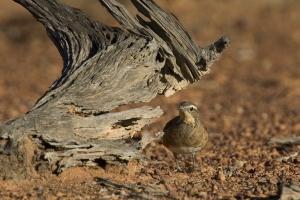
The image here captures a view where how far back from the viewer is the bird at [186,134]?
712 centimetres

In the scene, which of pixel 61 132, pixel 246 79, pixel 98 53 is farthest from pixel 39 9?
pixel 246 79

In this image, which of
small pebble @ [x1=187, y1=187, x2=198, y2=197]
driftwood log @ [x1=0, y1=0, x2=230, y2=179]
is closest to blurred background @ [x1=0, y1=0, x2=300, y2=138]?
driftwood log @ [x1=0, y1=0, x2=230, y2=179]

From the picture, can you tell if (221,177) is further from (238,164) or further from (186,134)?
(186,134)

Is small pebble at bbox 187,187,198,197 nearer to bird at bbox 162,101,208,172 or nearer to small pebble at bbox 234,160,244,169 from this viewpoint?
small pebble at bbox 234,160,244,169

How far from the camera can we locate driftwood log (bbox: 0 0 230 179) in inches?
210

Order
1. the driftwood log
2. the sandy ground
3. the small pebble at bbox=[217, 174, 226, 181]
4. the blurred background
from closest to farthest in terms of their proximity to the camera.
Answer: the driftwood log, the sandy ground, the small pebble at bbox=[217, 174, 226, 181], the blurred background

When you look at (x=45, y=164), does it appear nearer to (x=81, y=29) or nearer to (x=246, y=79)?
(x=81, y=29)

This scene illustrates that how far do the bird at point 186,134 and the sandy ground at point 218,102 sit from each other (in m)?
0.26

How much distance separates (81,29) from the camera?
21.6 ft

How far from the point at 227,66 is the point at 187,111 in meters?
8.36

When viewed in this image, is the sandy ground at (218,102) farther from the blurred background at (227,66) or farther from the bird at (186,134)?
the bird at (186,134)

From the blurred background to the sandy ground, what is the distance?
25 mm

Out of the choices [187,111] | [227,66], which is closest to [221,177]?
[187,111]

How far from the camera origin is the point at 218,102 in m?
12.0
